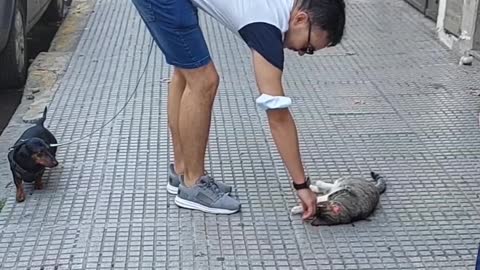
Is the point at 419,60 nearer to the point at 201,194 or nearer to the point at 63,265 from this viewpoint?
the point at 201,194

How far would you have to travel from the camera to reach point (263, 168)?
455 centimetres

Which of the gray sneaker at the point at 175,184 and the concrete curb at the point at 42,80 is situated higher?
the gray sneaker at the point at 175,184

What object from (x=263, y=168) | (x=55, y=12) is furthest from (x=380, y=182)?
(x=55, y=12)

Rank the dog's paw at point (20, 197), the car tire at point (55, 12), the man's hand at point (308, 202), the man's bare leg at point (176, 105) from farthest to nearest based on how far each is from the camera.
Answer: the car tire at point (55, 12), the dog's paw at point (20, 197), the man's bare leg at point (176, 105), the man's hand at point (308, 202)

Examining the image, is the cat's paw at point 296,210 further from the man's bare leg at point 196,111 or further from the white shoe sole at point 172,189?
the white shoe sole at point 172,189

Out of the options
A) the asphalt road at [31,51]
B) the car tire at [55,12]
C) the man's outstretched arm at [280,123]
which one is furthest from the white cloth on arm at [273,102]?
the car tire at [55,12]

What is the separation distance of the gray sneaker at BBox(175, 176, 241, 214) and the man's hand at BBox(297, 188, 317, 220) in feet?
1.32

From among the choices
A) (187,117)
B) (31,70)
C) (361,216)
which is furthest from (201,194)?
(31,70)

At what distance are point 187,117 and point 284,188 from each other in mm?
726

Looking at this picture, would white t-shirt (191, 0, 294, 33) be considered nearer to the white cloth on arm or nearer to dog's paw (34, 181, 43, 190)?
the white cloth on arm

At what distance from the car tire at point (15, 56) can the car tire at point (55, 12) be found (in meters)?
2.29

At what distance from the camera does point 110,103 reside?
5.77 m

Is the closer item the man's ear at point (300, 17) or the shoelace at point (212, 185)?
the man's ear at point (300, 17)

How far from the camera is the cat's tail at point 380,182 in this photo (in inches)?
165
